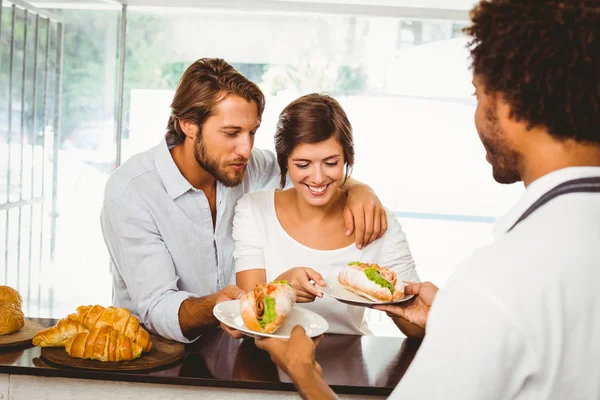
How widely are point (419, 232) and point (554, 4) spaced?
407 centimetres

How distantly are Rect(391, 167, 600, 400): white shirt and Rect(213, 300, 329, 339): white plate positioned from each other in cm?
90

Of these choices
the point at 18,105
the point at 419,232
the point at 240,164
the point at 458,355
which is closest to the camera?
the point at 458,355

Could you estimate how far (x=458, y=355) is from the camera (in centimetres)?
110

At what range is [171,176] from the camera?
270 centimetres

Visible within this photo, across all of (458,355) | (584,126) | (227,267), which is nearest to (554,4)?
(584,126)

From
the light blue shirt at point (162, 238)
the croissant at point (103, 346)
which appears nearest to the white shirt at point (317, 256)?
the light blue shirt at point (162, 238)

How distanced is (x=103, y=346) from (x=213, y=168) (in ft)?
3.00

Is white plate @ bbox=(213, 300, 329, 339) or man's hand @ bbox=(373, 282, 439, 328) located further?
man's hand @ bbox=(373, 282, 439, 328)

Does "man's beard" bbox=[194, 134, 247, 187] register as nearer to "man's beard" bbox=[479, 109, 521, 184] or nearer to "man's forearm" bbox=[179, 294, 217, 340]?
"man's forearm" bbox=[179, 294, 217, 340]

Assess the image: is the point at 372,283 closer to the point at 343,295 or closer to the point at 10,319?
the point at 343,295

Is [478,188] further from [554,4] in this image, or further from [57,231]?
[554,4]

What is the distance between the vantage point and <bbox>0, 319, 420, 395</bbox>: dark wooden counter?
1976mm

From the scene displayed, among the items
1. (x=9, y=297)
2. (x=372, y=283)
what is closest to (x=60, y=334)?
(x=9, y=297)

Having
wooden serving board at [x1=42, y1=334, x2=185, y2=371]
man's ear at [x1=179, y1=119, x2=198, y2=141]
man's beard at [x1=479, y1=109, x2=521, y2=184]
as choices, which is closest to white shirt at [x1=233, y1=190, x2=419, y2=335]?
man's ear at [x1=179, y1=119, x2=198, y2=141]
